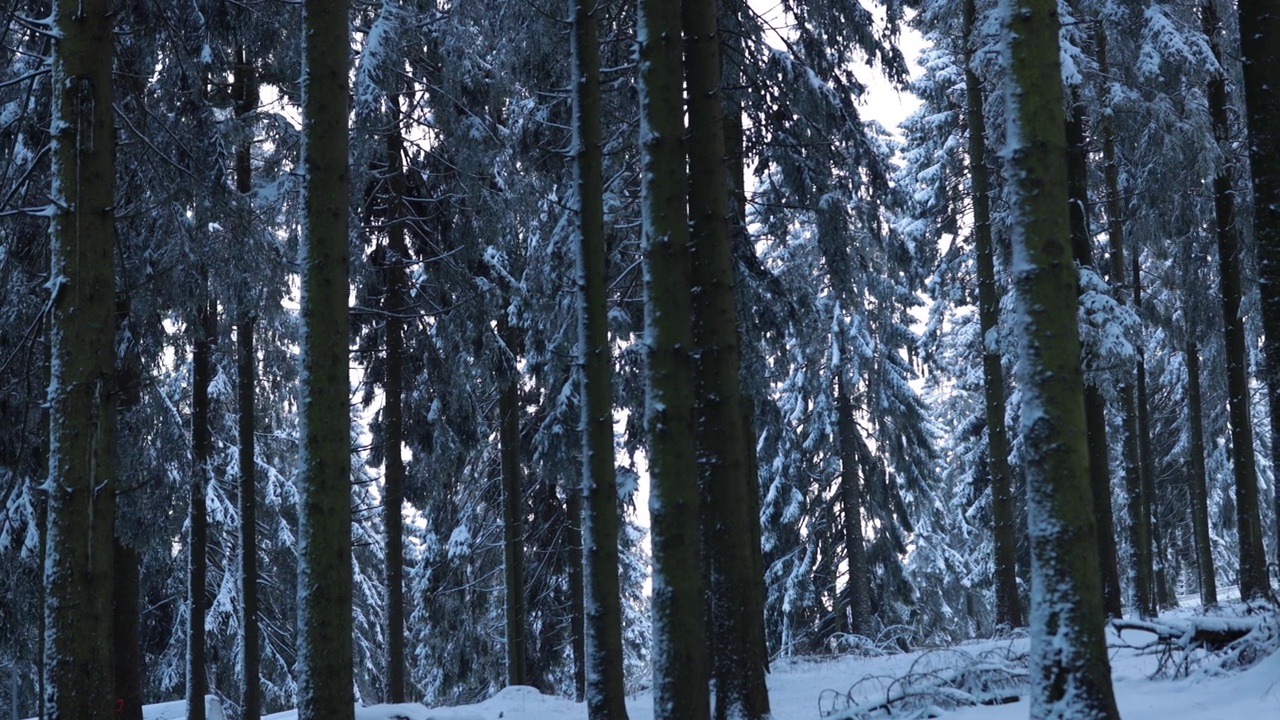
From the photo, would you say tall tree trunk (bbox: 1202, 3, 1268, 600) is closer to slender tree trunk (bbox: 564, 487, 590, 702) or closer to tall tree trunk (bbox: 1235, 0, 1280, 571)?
tall tree trunk (bbox: 1235, 0, 1280, 571)

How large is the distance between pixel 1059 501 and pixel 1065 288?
133 centimetres

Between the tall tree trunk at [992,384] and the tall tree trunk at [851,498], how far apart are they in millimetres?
8475

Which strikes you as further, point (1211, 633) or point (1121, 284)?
point (1121, 284)

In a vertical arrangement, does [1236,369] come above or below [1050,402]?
above

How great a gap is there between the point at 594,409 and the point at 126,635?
279 inches

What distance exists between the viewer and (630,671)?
113 feet

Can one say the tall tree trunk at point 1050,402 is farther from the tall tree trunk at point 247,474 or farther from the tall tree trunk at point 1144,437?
the tall tree trunk at point 1144,437

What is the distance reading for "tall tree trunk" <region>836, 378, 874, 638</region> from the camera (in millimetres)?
25078

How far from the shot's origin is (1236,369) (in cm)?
1661

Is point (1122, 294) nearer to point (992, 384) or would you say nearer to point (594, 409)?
point (992, 384)

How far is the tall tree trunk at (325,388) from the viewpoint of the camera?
745 centimetres

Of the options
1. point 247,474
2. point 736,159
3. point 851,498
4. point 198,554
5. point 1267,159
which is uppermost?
point 736,159

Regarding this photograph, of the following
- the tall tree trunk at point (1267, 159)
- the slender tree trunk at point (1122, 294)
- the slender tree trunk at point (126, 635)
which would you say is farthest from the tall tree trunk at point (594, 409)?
the slender tree trunk at point (1122, 294)

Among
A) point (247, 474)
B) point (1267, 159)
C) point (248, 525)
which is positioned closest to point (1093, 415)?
point (1267, 159)
